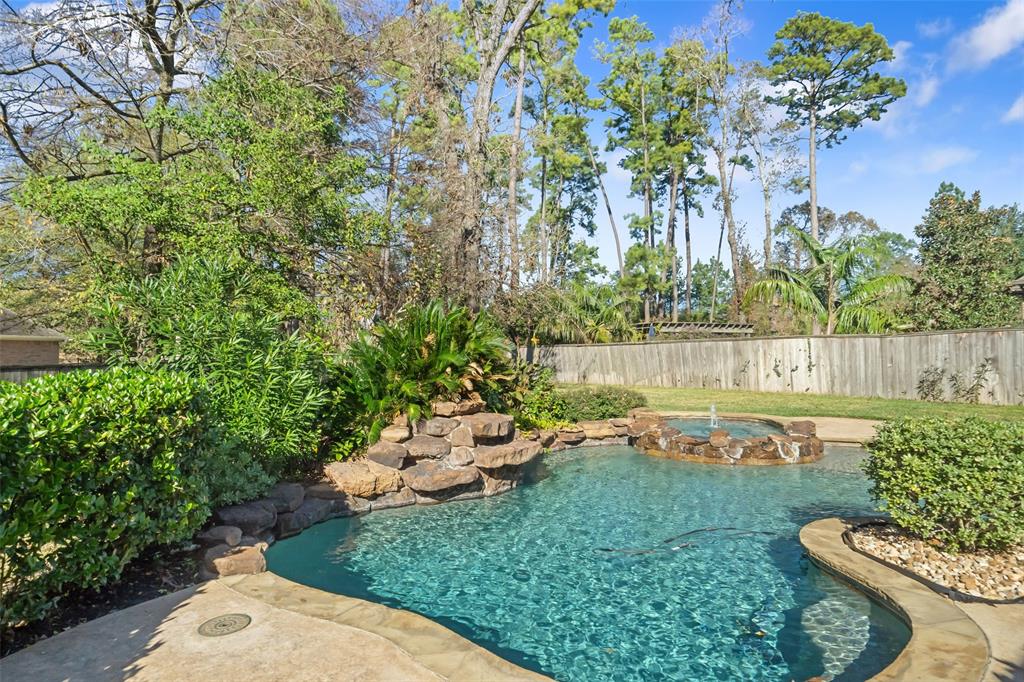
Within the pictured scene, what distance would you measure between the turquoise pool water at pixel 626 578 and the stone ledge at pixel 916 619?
152 millimetres

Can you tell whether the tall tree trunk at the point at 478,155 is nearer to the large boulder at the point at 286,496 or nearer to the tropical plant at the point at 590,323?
the large boulder at the point at 286,496

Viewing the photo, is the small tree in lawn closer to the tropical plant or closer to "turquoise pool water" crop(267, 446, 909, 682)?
the tropical plant

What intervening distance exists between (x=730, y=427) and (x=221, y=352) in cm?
977

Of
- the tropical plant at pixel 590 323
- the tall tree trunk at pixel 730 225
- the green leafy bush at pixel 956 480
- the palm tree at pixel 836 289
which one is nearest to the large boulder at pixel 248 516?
the green leafy bush at pixel 956 480

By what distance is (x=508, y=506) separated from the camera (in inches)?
264

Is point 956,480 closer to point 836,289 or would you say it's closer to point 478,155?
point 478,155

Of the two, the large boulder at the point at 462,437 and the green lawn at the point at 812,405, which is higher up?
the large boulder at the point at 462,437

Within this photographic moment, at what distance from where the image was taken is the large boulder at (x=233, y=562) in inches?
159

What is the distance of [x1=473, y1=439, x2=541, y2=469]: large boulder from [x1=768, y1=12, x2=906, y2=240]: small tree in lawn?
24.0 metres

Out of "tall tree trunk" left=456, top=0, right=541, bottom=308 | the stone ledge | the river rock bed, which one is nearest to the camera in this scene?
the stone ledge

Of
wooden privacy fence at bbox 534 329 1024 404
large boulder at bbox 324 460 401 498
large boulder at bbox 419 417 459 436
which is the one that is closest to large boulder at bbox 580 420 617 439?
large boulder at bbox 419 417 459 436

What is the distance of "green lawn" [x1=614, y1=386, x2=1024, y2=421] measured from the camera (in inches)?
460

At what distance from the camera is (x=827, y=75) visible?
2792 centimetres

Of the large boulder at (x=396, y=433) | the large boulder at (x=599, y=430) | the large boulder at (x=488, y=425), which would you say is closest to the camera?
the large boulder at (x=396, y=433)
